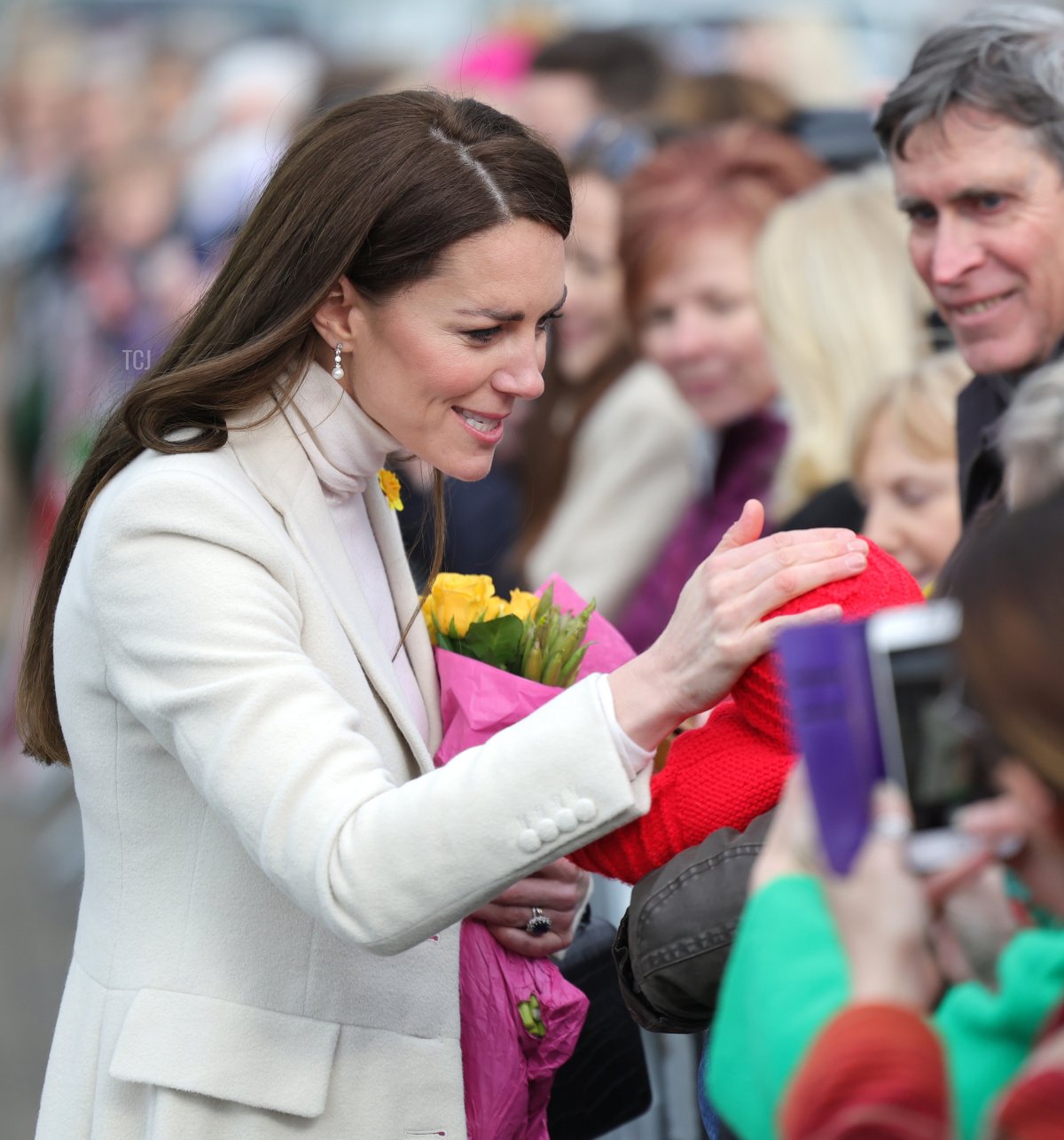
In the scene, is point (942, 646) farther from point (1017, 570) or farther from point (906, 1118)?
point (906, 1118)

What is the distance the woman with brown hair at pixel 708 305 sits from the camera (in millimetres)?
→ 4805

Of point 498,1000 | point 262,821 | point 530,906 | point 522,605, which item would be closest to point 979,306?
point 522,605

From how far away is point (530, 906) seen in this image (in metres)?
2.32

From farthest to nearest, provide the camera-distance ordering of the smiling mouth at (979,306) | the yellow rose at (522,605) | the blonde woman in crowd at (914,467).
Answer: the blonde woman in crowd at (914,467) < the smiling mouth at (979,306) < the yellow rose at (522,605)

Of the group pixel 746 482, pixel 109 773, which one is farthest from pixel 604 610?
pixel 109 773

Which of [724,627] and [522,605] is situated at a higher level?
[724,627]

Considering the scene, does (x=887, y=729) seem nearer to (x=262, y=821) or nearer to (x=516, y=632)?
(x=262, y=821)

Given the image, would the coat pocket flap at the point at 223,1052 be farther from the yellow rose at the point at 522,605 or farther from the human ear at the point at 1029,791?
the human ear at the point at 1029,791

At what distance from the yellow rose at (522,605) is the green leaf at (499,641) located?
0.02 m

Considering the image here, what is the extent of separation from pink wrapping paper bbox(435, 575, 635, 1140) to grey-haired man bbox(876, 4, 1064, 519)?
39.8 inches

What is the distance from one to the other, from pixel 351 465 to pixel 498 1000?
28.8 inches

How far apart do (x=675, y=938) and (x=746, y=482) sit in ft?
9.56

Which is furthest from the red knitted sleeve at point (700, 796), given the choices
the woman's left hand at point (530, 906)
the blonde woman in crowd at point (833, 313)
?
the blonde woman in crowd at point (833, 313)

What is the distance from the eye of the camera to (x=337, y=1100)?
6.90ft
